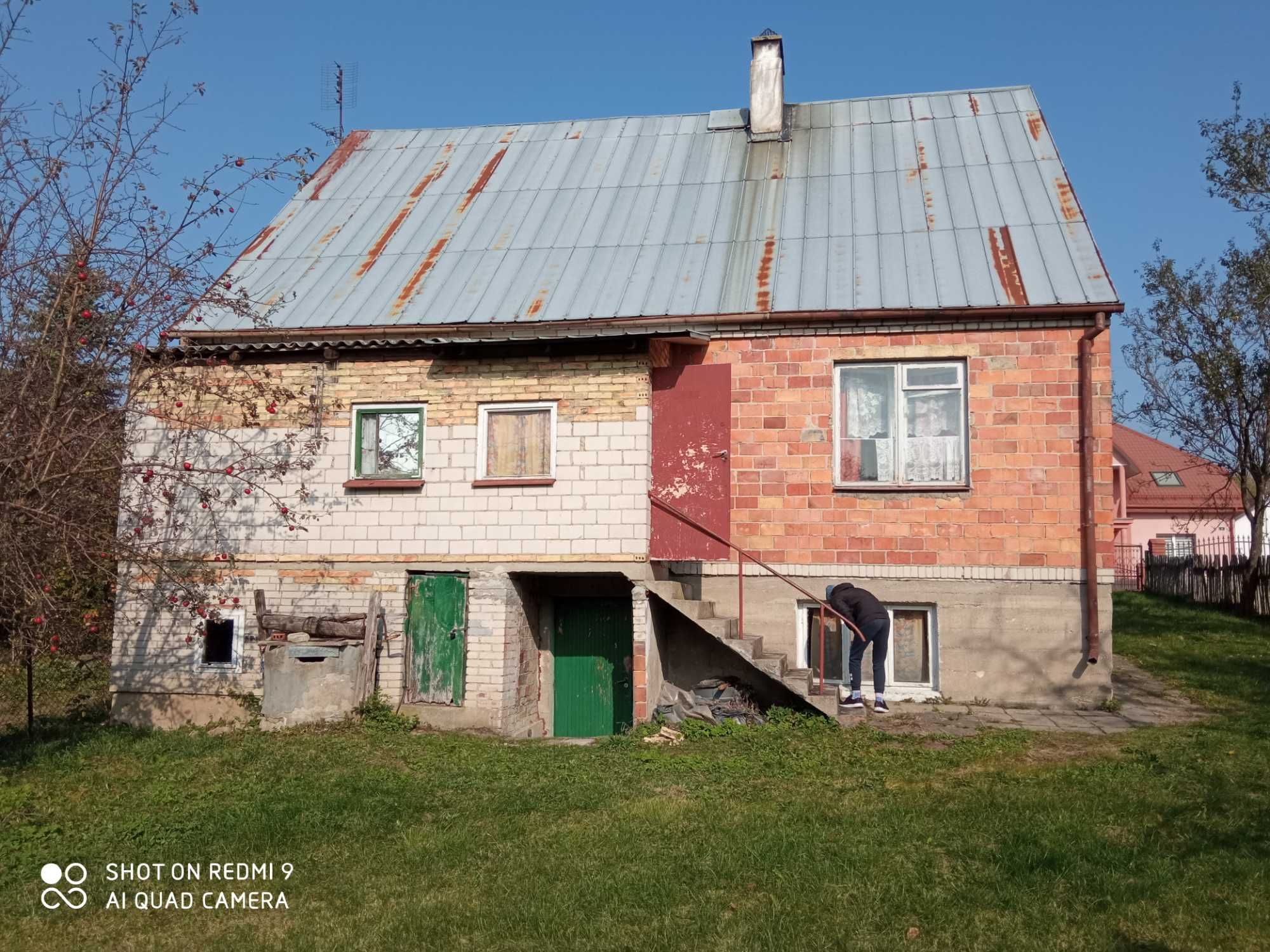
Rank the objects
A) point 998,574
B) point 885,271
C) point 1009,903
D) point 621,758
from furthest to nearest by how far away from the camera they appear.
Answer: point 885,271 < point 998,574 < point 621,758 < point 1009,903

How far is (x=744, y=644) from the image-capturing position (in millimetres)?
11305

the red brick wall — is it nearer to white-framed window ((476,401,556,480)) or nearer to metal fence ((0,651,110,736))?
white-framed window ((476,401,556,480))

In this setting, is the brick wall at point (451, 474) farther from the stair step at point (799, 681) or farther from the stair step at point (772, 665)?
the stair step at point (799, 681)

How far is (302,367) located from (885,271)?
6.93m

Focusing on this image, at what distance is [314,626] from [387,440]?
228 centimetres

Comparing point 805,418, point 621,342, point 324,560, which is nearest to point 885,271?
point 805,418

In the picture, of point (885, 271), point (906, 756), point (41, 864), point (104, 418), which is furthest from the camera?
point (885, 271)

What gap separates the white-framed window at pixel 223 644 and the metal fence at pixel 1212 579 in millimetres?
18485

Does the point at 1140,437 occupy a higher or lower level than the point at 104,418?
higher

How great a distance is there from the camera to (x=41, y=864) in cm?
750

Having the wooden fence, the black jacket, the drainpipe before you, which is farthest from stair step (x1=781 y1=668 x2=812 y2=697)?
the wooden fence

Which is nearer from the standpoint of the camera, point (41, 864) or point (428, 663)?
point (41, 864)

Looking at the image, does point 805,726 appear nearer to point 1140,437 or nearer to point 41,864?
point 41,864

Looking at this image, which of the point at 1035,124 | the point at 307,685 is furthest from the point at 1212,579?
the point at 307,685
